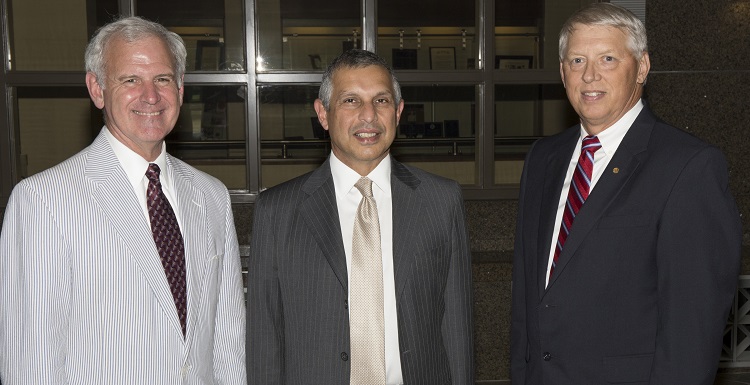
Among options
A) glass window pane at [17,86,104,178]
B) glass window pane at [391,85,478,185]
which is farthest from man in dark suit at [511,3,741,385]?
glass window pane at [17,86,104,178]

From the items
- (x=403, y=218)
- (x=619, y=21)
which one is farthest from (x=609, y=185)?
→ (x=403, y=218)

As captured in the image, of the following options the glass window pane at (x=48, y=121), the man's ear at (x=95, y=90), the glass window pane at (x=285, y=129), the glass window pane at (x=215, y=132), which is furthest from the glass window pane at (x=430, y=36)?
the man's ear at (x=95, y=90)

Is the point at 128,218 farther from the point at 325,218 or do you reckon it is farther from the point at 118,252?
the point at 325,218

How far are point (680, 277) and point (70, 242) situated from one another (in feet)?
5.91

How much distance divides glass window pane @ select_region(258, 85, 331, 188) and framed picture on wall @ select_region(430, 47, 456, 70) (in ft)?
3.56

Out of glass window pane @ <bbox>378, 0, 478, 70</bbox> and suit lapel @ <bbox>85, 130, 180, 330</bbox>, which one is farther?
glass window pane @ <bbox>378, 0, 478, 70</bbox>

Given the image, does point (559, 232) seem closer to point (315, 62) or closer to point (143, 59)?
point (143, 59)

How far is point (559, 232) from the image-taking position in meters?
2.70

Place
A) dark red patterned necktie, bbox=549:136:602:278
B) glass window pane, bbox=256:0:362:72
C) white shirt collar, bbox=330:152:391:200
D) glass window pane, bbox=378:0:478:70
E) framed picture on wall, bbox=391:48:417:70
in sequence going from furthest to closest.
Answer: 1. framed picture on wall, bbox=391:48:417:70
2. glass window pane, bbox=378:0:478:70
3. glass window pane, bbox=256:0:362:72
4. white shirt collar, bbox=330:152:391:200
5. dark red patterned necktie, bbox=549:136:602:278

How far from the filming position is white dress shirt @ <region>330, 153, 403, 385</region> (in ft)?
8.63

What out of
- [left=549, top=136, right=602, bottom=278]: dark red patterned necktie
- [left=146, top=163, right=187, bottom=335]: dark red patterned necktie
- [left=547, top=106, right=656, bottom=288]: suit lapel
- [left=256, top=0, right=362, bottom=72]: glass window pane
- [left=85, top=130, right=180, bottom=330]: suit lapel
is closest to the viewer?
[left=85, top=130, right=180, bottom=330]: suit lapel

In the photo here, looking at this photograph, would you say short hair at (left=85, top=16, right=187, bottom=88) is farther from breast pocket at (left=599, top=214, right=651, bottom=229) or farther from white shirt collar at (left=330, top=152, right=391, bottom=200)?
breast pocket at (left=599, top=214, right=651, bottom=229)

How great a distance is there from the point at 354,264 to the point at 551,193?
0.75 meters

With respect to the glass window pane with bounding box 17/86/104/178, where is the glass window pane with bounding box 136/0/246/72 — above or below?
above
